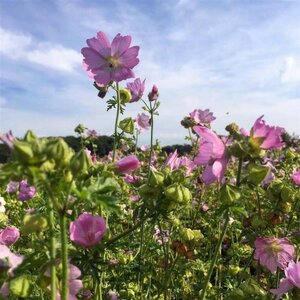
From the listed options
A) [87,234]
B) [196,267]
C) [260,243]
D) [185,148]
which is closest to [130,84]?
[196,267]

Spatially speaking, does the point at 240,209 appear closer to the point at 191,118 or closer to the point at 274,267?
the point at 274,267

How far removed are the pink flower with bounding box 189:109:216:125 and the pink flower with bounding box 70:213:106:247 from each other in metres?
2.54

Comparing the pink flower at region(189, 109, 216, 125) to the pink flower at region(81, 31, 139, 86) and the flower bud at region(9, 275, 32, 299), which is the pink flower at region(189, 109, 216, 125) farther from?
the flower bud at region(9, 275, 32, 299)

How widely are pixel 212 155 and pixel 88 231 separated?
1.48ft

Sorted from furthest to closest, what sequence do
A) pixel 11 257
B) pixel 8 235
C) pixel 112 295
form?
pixel 112 295, pixel 8 235, pixel 11 257

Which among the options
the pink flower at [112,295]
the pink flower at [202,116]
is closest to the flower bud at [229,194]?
the pink flower at [112,295]

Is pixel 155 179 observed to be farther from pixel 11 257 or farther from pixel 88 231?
pixel 11 257

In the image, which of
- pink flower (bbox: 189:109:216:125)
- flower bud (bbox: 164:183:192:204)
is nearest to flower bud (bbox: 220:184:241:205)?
flower bud (bbox: 164:183:192:204)

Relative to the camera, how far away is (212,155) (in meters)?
1.51

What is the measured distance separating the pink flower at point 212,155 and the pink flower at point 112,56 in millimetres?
921

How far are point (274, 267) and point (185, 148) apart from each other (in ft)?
25.8

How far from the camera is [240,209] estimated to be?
1.40 meters

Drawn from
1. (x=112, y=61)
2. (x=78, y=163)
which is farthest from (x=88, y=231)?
(x=112, y=61)

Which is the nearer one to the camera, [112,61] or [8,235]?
[8,235]
